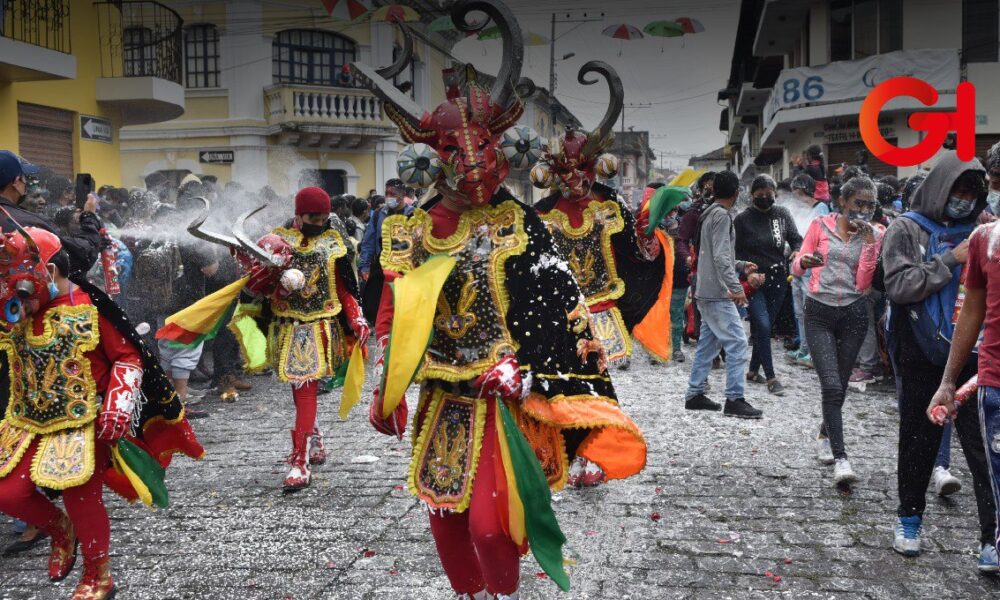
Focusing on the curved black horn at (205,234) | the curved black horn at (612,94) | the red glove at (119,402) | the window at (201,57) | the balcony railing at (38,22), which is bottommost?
the red glove at (119,402)

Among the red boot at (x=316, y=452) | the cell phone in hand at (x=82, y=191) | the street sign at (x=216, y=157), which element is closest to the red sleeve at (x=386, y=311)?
the red boot at (x=316, y=452)

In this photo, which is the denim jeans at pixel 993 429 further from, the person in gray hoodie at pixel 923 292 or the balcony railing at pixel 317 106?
the balcony railing at pixel 317 106

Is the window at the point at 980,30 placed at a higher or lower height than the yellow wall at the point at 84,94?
higher

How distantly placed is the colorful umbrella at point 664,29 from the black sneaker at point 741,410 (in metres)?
4.63

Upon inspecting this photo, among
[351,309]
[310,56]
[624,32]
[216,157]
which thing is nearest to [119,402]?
[351,309]

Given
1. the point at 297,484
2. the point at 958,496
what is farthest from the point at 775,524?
the point at 297,484

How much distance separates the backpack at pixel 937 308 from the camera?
4.32 m

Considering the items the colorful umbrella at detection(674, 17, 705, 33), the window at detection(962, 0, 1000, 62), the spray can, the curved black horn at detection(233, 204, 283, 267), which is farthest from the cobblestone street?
the window at detection(962, 0, 1000, 62)

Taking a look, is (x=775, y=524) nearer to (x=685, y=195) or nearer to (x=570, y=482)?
(x=570, y=482)

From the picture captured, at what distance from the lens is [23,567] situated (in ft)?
15.1

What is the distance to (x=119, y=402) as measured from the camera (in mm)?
3975

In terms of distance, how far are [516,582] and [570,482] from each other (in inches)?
98.8

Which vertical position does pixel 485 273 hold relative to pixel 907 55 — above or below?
below

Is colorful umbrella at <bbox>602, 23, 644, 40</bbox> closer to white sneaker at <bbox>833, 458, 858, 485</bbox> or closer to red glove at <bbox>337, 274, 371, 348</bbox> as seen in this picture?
red glove at <bbox>337, 274, 371, 348</bbox>
